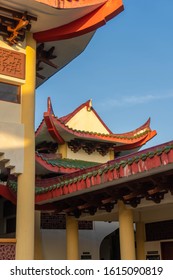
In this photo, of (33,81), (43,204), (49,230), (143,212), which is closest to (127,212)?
(143,212)

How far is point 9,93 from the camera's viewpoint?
9.73 metres

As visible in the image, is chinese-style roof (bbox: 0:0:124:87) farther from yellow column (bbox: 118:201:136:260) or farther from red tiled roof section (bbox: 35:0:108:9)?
yellow column (bbox: 118:201:136:260)

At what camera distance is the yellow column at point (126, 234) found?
375 inches

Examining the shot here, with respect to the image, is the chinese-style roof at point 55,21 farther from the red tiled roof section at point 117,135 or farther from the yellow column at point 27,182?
the red tiled roof section at point 117,135

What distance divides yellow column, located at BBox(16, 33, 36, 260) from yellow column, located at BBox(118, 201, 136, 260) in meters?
2.09

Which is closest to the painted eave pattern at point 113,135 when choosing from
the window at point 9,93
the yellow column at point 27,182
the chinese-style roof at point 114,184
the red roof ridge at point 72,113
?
the red roof ridge at point 72,113

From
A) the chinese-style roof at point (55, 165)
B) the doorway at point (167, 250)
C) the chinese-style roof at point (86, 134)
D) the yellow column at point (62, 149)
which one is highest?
the chinese-style roof at point (86, 134)

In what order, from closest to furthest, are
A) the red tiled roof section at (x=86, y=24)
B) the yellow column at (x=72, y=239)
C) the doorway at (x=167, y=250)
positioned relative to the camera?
the red tiled roof section at (x=86, y=24)
the doorway at (x=167, y=250)
the yellow column at (x=72, y=239)

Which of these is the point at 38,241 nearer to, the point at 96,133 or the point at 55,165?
the point at 55,165

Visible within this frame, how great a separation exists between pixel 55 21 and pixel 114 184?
442 centimetres

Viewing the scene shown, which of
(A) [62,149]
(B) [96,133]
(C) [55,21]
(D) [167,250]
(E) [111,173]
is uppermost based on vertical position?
(C) [55,21]

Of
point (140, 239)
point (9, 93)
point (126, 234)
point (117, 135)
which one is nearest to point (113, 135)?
point (117, 135)

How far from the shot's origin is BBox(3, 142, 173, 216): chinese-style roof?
299 inches

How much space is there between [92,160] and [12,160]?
826 centimetres
